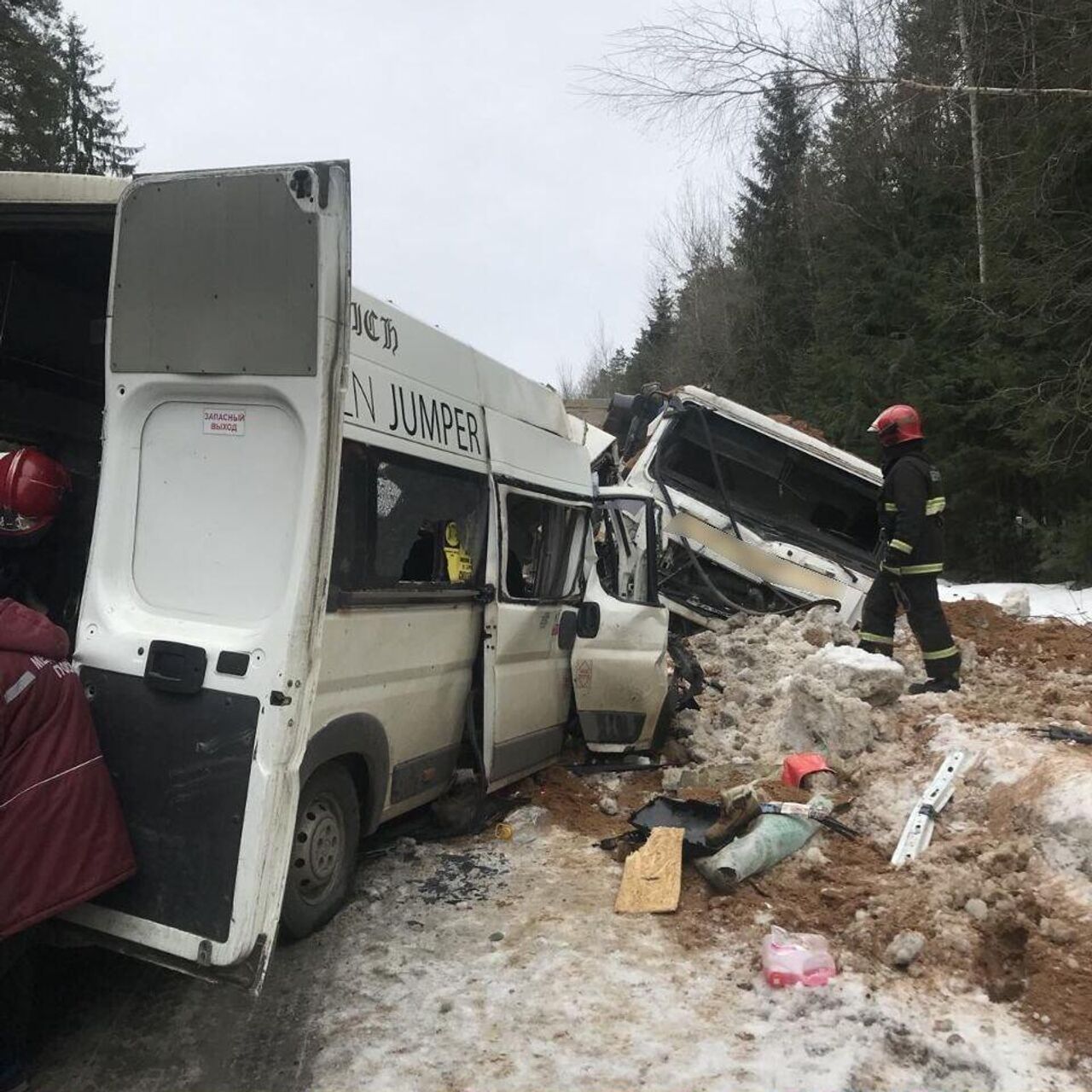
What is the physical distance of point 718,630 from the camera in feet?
28.9

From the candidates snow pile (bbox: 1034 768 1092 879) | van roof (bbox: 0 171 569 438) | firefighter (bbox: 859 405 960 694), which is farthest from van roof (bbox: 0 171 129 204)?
firefighter (bbox: 859 405 960 694)

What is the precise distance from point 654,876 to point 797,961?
0.88 m

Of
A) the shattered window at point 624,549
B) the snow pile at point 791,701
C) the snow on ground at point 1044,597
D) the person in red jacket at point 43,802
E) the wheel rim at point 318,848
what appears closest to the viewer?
the person in red jacket at point 43,802

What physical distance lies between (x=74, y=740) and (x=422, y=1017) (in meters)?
1.49

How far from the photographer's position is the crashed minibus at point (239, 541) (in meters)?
2.79

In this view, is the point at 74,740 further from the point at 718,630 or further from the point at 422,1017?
the point at 718,630

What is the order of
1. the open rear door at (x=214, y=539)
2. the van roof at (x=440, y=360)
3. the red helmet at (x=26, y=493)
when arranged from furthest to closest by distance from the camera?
the red helmet at (x=26, y=493) → the van roof at (x=440, y=360) → the open rear door at (x=214, y=539)

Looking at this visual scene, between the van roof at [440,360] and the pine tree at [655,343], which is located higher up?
the pine tree at [655,343]

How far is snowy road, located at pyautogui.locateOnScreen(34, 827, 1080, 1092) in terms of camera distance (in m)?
2.81

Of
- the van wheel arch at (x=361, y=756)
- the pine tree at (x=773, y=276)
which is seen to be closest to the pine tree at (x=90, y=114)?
the pine tree at (x=773, y=276)

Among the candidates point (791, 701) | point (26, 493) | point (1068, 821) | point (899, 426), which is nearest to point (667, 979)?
point (1068, 821)

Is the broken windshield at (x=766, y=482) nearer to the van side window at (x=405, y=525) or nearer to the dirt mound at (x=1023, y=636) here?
the dirt mound at (x=1023, y=636)

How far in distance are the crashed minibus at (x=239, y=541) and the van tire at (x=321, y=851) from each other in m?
0.01

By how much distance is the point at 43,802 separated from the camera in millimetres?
2600
